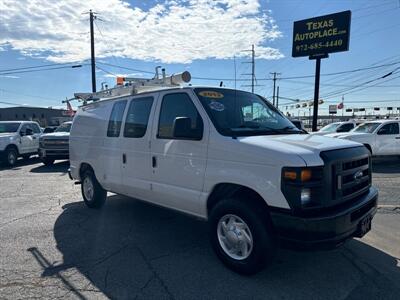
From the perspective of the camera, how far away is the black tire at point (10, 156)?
14.4 metres

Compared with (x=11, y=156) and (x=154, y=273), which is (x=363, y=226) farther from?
(x=11, y=156)

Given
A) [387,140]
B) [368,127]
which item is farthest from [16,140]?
[387,140]

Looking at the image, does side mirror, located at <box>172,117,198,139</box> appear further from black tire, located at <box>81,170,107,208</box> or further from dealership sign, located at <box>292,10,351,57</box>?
dealership sign, located at <box>292,10,351,57</box>

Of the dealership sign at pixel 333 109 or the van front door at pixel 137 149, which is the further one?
the dealership sign at pixel 333 109

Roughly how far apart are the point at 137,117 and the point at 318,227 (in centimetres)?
324

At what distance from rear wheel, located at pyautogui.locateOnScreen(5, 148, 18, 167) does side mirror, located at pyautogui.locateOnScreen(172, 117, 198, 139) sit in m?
13.0

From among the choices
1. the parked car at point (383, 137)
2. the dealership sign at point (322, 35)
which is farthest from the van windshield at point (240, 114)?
the dealership sign at point (322, 35)

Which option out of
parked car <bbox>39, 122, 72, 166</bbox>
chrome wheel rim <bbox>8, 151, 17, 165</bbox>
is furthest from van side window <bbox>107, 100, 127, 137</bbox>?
chrome wheel rim <bbox>8, 151, 17, 165</bbox>

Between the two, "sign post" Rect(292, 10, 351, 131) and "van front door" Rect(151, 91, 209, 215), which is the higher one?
"sign post" Rect(292, 10, 351, 131)

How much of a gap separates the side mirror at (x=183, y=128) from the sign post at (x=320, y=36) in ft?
51.9

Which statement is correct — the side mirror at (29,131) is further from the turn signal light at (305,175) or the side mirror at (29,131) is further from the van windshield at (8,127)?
the turn signal light at (305,175)

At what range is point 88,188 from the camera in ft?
22.3

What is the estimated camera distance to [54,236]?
515 centimetres

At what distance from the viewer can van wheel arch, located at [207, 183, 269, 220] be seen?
3.69 m
